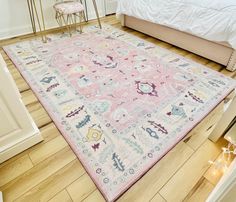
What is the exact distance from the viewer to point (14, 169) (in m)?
1.15

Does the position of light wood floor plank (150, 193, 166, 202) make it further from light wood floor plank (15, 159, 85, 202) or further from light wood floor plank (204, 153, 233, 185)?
light wood floor plank (15, 159, 85, 202)

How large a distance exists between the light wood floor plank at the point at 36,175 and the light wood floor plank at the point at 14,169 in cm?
3

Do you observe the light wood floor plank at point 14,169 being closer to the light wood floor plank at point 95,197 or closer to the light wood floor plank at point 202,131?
the light wood floor plank at point 95,197

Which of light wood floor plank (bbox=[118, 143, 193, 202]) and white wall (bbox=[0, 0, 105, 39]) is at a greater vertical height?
white wall (bbox=[0, 0, 105, 39])

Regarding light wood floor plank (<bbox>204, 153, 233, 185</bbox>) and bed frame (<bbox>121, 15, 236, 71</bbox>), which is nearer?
light wood floor plank (<bbox>204, 153, 233, 185</bbox>)

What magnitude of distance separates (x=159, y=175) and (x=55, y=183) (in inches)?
25.8

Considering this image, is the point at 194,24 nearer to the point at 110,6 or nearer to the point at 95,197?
the point at 95,197

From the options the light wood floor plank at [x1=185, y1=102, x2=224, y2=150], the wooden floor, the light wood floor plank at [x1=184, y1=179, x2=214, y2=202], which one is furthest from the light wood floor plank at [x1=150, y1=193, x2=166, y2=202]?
the light wood floor plank at [x1=185, y1=102, x2=224, y2=150]

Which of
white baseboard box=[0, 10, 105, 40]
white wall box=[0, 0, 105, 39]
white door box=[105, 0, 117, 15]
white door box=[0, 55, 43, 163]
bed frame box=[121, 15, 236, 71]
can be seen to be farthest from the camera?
white door box=[105, 0, 117, 15]

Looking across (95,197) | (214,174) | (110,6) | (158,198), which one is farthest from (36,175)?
(110,6)

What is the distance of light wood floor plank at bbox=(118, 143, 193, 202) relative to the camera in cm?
102

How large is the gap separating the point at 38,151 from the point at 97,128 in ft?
1.49

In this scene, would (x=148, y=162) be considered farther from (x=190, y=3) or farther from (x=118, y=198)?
(x=190, y=3)

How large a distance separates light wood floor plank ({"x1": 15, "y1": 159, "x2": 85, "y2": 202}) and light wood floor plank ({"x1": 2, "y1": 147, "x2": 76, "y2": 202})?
0.09 ft
